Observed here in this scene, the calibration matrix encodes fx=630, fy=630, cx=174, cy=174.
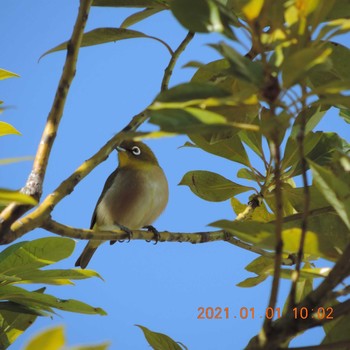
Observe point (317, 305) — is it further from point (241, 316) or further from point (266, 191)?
point (266, 191)

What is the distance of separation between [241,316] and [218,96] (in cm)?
95

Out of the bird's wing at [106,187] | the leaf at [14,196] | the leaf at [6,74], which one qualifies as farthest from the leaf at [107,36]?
the bird's wing at [106,187]

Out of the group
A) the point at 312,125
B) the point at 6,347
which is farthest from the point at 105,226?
the point at 312,125

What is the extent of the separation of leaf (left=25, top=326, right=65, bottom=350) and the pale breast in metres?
2.42

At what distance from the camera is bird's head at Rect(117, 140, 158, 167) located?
3.25 meters

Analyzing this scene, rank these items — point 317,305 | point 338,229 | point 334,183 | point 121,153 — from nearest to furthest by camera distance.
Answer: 1. point 317,305
2. point 334,183
3. point 338,229
4. point 121,153

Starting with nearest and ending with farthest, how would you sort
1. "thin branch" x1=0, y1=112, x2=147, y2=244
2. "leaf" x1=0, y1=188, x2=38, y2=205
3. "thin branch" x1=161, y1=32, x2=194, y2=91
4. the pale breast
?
"leaf" x1=0, y1=188, x2=38, y2=205, "thin branch" x1=0, y1=112, x2=147, y2=244, "thin branch" x1=161, y1=32, x2=194, y2=91, the pale breast

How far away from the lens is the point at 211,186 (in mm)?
1917

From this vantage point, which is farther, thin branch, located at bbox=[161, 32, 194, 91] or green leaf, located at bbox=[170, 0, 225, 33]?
thin branch, located at bbox=[161, 32, 194, 91]

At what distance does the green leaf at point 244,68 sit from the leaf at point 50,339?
1.28 ft

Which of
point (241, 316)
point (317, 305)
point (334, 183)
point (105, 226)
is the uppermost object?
point (105, 226)

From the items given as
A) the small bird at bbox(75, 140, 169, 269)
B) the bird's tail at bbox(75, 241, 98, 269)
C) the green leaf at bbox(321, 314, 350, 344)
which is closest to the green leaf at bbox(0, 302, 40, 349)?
the green leaf at bbox(321, 314, 350, 344)

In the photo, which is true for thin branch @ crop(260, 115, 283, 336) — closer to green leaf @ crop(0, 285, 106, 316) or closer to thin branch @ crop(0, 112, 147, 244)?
thin branch @ crop(0, 112, 147, 244)

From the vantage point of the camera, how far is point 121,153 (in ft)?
10.9
